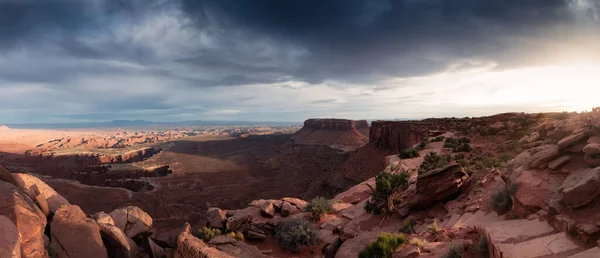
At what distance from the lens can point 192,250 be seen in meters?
10.7

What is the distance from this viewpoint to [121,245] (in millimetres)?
11453

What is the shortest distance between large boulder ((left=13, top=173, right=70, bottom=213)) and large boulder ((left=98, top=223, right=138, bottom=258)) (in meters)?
2.33

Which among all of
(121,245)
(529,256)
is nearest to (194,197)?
(121,245)

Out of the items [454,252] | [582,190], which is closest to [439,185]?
[454,252]

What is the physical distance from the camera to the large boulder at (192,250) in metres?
10.2

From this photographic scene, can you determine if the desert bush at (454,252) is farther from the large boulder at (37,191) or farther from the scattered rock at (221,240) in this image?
the large boulder at (37,191)

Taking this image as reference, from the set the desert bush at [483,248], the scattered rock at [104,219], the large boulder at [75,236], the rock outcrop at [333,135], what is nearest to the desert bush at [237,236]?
the scattered rock at [104,219]

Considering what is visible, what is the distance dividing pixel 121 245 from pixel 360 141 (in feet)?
309

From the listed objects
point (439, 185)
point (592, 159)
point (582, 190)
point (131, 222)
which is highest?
point (592, 159)

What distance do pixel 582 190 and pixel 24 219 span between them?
15462mm

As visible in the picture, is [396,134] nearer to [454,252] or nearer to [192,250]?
[454,252]

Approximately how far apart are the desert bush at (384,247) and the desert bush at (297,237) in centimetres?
555

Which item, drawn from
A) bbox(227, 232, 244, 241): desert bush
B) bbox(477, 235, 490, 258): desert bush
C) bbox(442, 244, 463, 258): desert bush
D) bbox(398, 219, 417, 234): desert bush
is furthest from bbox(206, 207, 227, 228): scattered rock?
bbox(477, 235, 490, 258): desert bush

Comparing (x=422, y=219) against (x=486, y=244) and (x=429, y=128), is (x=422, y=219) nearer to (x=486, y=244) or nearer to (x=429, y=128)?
(x=486, y=244)
